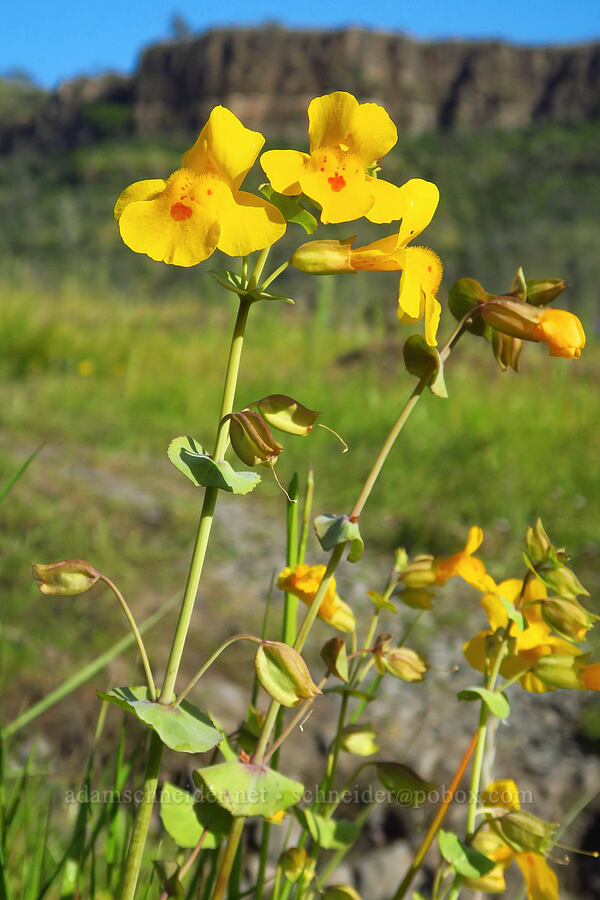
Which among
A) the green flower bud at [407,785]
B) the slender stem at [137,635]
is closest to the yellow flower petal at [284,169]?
the slender stem at [137,635]

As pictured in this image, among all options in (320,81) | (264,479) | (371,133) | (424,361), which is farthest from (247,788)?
(320,81)

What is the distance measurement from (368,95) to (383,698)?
120 feet

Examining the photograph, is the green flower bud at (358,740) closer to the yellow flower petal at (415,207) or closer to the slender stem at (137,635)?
the slender stem at (137,635)

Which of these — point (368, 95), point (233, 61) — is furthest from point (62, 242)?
point (233, 61)

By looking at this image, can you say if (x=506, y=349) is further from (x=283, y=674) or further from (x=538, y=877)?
(x=538, y=877)

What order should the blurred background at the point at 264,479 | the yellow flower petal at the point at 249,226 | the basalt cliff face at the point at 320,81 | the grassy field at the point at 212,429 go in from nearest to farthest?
the yellow flower petal at the point at 249,226 < the blurred background at the point at 264,479 < the grassy field at the point at 212,429 < the basalt cliff face at the point at 320,81

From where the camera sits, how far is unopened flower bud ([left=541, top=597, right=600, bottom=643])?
1.50 feet

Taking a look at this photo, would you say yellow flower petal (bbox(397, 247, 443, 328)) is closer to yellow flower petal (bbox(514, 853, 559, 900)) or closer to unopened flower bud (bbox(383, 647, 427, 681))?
unopened flower bud (bbox(383, 647, 427, 681))

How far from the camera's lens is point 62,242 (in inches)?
629

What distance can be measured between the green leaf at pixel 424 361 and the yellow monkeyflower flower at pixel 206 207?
0.11 meters

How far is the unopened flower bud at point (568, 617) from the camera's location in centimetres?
46

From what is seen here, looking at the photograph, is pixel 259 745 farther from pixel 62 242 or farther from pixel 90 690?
pixel 62 242

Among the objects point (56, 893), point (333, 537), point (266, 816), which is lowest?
point (56, 893)

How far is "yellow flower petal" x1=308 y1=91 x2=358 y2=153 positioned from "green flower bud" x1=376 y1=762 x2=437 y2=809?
40 centimetres
